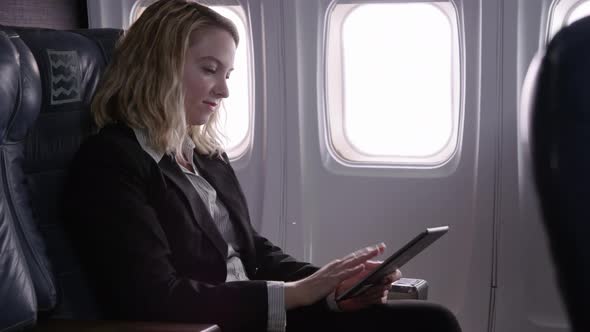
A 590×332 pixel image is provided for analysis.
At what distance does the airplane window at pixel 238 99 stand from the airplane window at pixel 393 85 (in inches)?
14.3

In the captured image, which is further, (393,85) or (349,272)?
(393,85)

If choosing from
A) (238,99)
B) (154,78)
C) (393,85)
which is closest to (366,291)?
(154,78)

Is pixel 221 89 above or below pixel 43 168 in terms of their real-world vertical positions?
above

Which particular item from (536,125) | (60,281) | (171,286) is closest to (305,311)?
(171,286)

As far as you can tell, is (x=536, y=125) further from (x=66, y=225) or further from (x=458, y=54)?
(x=458, y=54)

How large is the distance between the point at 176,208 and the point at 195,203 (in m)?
0.07

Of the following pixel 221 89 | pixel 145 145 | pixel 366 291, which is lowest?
pixel 366 291

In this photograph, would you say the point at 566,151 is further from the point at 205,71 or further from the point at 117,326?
the point at 205,71

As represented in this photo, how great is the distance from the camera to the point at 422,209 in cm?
325

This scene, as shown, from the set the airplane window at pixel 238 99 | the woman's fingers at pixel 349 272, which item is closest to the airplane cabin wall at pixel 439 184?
the airplane window at pixel 238 99

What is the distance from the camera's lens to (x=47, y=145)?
201 cm

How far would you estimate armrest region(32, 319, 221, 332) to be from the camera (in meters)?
1.70

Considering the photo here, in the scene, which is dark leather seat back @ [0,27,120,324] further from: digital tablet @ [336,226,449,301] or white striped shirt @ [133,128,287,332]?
digital tablet @ [336,226,449,301]

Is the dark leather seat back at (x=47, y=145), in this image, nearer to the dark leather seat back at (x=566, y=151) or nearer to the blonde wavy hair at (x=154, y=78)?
the blonde wavy hair at (x=154, y=78)
